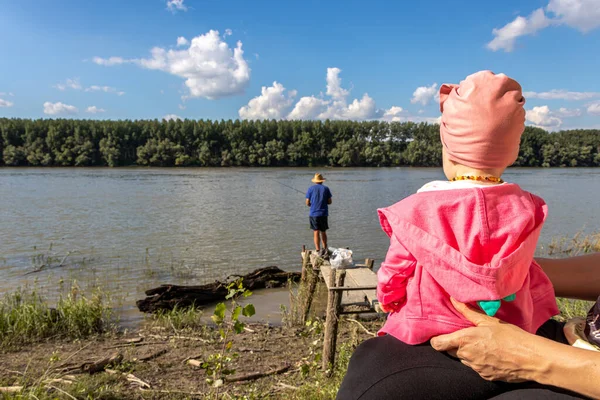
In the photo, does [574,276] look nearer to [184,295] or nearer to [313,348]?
[313,348]

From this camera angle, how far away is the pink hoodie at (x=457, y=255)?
1396mm

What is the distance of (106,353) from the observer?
5.99 meters

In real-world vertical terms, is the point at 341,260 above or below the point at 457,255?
below

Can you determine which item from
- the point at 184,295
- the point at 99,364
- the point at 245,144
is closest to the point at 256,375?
the point at 99,364

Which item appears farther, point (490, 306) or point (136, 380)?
point (136, 380)

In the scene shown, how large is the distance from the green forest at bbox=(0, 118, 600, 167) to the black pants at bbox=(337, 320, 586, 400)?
8490 centimetres

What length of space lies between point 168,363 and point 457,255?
5004 millimetres

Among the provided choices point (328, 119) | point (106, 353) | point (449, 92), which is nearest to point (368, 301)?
point (106, 353)

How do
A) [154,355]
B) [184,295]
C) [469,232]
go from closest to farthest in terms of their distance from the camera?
[469,232]
[154,355]
[184,295]

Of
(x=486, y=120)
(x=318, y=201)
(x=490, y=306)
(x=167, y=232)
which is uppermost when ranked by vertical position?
(x=486, y=120)

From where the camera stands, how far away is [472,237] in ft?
4.66

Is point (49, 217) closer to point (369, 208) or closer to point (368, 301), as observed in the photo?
point (369, 208)

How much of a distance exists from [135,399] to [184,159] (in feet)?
274

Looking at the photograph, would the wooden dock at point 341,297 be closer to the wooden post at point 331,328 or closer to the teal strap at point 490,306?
the wooden post at point 331,328
